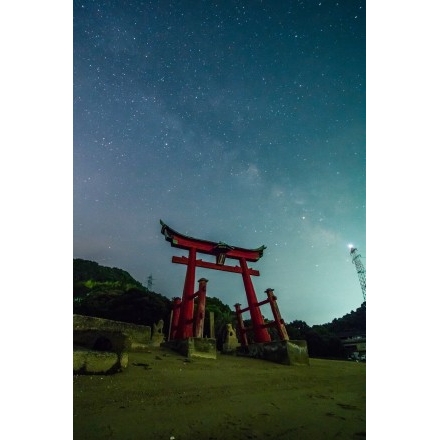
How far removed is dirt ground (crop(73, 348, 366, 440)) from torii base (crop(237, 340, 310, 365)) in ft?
5.02

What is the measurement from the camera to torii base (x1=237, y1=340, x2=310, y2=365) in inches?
148

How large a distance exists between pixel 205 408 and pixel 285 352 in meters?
2.65

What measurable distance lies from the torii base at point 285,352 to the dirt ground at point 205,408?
1.53 m

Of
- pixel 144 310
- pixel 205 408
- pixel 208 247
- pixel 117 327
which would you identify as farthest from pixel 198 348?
pixel 144 310

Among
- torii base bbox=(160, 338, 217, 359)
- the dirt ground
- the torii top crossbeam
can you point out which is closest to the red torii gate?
the torii top crossbeam

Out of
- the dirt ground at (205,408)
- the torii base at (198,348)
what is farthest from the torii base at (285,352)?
the dirt ground at (205,408)

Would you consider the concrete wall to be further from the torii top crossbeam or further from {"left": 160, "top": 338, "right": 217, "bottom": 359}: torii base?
the torii top crossbeam

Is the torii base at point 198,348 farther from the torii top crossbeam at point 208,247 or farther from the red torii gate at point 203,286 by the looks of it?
the torii top crossbeam at point 208,247

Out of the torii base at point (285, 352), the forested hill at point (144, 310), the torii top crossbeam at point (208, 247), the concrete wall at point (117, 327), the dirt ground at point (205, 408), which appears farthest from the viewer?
the forested hill at point (144, 310)

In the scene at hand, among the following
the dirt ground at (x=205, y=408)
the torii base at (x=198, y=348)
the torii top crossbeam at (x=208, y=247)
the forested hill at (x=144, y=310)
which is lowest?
the forested hill at (x=144, y=310)

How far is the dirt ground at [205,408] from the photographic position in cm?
114
